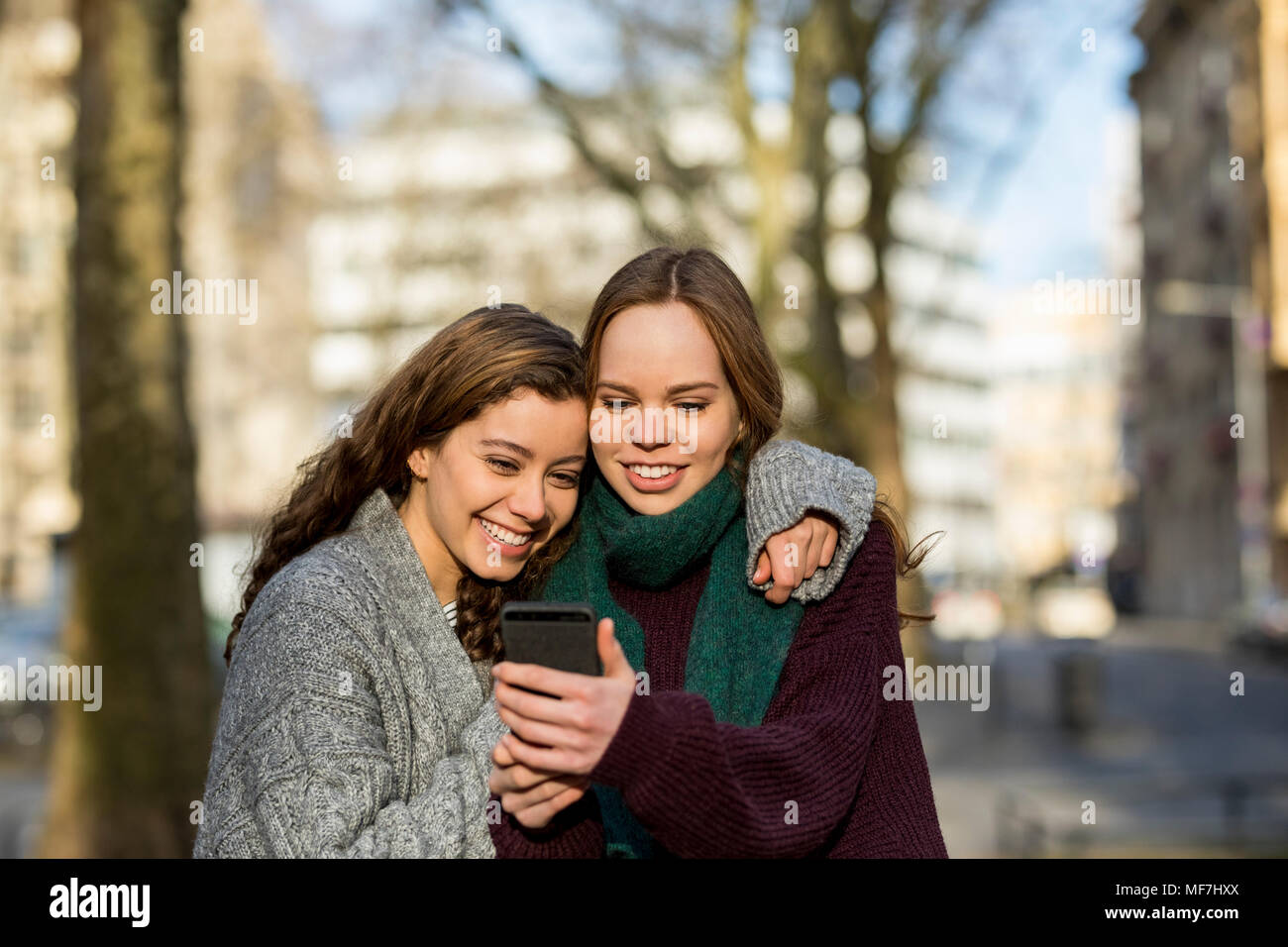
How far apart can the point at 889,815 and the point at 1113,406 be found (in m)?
61.8

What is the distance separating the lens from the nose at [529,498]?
2.49 m

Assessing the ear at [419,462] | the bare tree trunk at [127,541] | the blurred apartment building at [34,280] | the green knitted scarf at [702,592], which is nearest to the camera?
the green knitted scarf at [702,592]

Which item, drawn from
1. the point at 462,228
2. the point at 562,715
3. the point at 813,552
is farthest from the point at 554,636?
the point at 462,228

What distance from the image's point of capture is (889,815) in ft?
7.70

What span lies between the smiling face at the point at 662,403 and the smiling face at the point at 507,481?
10 cm

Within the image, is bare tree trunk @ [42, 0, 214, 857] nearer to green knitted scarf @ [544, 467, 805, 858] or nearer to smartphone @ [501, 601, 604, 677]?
green knitted scarf @ [544, 467, 805, 858]

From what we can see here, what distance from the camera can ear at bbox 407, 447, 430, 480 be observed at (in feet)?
8.82

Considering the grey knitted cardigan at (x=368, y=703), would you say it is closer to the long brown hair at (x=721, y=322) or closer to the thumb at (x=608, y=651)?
the long brown hair at (x=721, y=322)

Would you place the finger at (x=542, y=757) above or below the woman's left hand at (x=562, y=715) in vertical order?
below

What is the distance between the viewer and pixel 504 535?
2.56 meters

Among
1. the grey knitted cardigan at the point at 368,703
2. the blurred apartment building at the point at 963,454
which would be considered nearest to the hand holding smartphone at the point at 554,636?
the grey knitted cardigan at the point at 368,703

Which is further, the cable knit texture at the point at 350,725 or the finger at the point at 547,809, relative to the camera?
the cable knit texture at the point at 350,725

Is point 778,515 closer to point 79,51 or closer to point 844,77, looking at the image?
point 79,51
